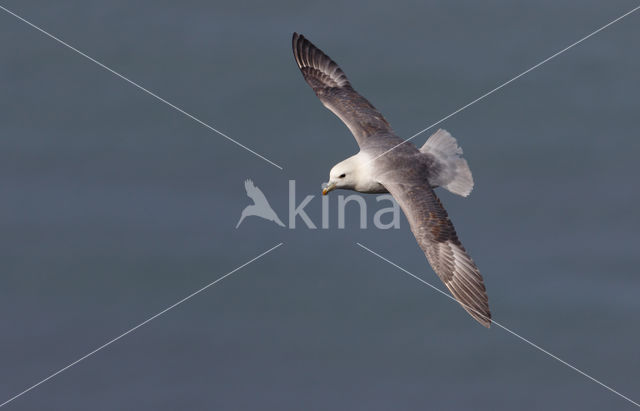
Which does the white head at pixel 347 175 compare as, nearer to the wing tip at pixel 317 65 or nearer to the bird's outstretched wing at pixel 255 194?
the wing tip at pixel 317 65

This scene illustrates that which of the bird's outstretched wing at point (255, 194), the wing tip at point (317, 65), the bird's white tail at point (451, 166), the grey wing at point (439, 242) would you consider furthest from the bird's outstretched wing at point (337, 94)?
the bird's outstretched wing at point (255, 194)

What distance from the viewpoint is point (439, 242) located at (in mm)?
13234

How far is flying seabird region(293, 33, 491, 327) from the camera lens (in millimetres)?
13078

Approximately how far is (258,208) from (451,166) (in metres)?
5.00

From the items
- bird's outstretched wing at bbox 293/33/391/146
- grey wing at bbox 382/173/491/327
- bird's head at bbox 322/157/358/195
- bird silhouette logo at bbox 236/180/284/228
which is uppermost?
bird's outstretched wing at bbox 293/33/391/146

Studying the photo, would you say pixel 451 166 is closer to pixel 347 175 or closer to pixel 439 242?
pixel 439 242

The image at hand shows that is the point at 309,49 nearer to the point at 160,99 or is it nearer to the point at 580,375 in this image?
the point at 160,99

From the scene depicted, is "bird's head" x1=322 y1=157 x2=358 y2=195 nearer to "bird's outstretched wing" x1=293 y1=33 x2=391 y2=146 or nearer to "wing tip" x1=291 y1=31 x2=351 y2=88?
"bird's outstretched wing" x1=293 y1=33 x2=391 y2=146

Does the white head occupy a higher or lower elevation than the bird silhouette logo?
lower

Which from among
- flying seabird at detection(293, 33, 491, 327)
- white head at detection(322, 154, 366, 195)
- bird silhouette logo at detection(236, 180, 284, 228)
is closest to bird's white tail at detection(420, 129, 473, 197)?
flying seabird at detection(293, 33, 491, 327)

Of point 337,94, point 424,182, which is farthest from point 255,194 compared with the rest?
point 424,182

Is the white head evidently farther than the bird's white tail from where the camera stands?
No

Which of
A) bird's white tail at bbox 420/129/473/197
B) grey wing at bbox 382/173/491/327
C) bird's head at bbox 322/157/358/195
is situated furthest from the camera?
bird's white tail at bbox 420/129/473/197

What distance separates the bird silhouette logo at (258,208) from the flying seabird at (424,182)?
155 inches
